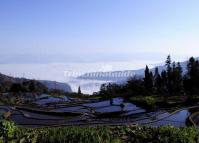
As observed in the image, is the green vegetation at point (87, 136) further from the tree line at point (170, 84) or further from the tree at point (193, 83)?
the tree line at point (170, 84)

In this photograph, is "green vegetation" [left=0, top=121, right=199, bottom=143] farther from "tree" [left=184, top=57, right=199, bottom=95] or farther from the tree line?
the tree line

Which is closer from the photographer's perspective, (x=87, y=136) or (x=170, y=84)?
(x=87, y=136)

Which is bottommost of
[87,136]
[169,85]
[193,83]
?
[87,136]

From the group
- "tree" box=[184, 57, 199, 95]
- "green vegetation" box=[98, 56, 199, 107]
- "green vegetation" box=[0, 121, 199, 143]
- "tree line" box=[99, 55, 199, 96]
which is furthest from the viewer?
"tree line" box=[99, 55, 199, 96]

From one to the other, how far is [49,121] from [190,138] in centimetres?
3191

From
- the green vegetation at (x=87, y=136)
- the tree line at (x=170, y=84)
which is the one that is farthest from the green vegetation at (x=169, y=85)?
the green vegetation at (x=87, y=136)

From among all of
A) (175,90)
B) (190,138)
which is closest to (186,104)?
(175,90)

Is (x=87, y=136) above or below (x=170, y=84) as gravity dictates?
below

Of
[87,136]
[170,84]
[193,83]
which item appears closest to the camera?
[87,136]

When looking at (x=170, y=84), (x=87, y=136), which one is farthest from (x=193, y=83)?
(x=87, y=136)

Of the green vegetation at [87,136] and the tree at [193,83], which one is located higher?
the tree at [193,83]

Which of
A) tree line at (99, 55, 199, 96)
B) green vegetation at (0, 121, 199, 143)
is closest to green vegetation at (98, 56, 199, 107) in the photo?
tree line at (99, 55, 199, 96)

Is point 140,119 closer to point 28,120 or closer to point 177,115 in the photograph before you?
point 177,115

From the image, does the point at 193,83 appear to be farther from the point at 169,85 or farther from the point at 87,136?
the point at 87,136
